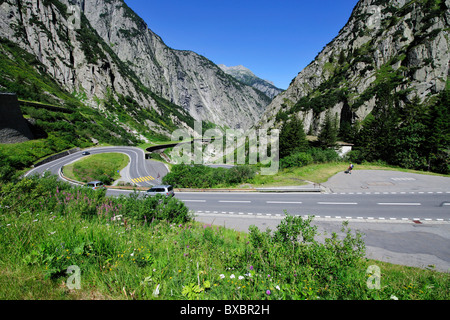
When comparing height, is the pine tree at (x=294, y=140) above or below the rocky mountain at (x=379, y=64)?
below

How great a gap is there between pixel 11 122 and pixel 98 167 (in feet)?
64.5

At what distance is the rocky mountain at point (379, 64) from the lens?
56.1 meters

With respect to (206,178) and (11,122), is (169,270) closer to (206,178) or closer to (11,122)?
(206,178)

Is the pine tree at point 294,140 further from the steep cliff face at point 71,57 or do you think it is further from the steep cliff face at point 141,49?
the steep cliff face at point 141,49

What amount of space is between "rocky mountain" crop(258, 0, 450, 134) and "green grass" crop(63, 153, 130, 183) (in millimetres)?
70448

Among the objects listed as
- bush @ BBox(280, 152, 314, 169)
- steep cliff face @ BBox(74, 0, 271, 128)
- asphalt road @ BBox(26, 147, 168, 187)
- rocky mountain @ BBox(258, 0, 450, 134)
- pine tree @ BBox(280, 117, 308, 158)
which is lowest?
asphalt road @ BBox(26, 147, 168, 187)

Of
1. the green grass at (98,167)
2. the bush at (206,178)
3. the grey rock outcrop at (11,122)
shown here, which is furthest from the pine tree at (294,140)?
the grey rock outcrop at (11,122)

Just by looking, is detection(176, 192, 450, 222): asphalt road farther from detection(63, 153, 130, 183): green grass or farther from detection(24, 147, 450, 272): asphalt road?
detection(63, 153, 130, 183): green grass

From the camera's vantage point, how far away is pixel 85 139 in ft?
179

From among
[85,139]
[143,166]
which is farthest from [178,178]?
[85,139]

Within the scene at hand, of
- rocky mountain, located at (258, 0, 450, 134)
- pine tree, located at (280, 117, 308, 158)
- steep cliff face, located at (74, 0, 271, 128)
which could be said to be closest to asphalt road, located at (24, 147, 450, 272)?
pine tree, located at (280, 117, 308, 158)

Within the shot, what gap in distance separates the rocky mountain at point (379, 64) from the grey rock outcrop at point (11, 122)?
87.6 meters

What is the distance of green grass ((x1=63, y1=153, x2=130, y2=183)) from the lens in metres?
31.9

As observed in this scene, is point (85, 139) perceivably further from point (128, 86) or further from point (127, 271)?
point (128, 86)
